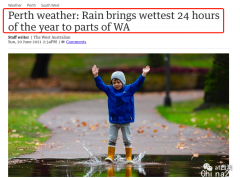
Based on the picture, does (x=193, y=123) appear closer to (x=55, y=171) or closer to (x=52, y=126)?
(x=52, y=126)

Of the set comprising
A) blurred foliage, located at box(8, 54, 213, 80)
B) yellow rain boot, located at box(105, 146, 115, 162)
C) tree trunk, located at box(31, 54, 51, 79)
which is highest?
blurred foliage, located at box(8, 54, 213, 80)

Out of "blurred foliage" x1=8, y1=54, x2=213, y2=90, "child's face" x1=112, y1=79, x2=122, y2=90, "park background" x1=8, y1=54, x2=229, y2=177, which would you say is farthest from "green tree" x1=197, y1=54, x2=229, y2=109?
"blurred foliage" x1=8, y1=54, x2=213, y2=90

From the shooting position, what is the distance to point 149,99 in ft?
81.7

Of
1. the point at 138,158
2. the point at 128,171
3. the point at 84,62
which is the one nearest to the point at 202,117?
the point at 138,158

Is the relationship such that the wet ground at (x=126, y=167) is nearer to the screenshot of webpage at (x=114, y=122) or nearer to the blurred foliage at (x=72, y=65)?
the screenshot of webpage at (x=114, y=122)

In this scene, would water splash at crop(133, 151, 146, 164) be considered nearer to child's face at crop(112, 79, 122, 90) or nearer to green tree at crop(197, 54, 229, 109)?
child's face at crop(112, 79, 122, 90)

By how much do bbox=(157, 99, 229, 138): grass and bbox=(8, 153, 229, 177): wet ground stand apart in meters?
3.49

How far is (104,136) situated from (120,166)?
13.4ft

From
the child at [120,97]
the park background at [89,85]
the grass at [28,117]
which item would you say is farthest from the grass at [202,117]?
the child at [120,97]

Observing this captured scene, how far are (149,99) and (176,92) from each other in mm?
4558

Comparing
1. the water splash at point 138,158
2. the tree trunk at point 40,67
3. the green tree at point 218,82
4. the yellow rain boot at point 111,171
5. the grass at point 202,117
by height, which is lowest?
the yellow rain boot at point 111,171

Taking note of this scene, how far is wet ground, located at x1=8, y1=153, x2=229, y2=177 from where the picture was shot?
26.5 feet

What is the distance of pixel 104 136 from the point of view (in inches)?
505

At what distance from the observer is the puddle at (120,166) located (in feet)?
26.5
